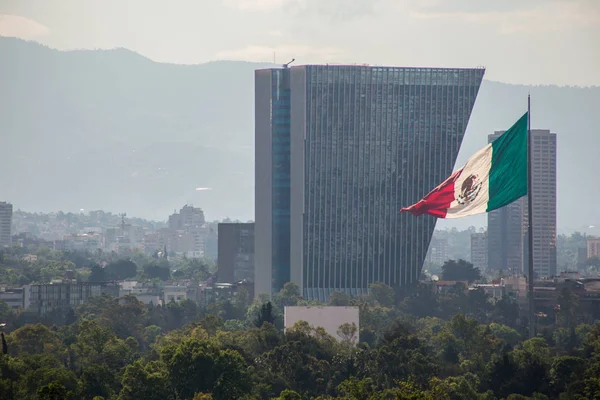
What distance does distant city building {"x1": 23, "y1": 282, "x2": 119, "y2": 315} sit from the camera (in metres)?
176

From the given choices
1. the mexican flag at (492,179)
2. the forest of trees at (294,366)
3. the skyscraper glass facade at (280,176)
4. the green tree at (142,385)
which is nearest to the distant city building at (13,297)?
the skyscraper glass facade at (280,176)

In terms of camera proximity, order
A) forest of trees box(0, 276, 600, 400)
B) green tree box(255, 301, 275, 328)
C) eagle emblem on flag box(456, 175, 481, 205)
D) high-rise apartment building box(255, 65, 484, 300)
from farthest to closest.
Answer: high-rise apartment building box(255, 65, 484, 300)
green tree box(255, 301, 275, 328)
forest of trees box(0, 276, 600, 400)
eagle emblem on flag box(456, 175, 481, 205)

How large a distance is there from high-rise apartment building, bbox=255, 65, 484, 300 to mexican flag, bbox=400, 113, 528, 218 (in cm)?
12359

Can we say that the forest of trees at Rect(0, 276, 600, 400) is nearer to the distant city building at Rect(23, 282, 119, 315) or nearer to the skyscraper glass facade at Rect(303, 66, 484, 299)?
the distant city building at Rect(23, 282, 119, 315)

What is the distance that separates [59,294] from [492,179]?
13246cm

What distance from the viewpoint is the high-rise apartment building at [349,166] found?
17875 centimetres

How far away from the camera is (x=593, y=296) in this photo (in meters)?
156

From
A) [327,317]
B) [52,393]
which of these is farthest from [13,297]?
[52,393]

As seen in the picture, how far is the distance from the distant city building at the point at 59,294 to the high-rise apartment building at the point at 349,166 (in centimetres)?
2088

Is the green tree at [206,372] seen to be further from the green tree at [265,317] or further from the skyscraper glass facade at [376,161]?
the skyscraper glass facade at [376,161]

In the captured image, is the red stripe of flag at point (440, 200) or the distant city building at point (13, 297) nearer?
the red stripe of flag at point (440, 200)

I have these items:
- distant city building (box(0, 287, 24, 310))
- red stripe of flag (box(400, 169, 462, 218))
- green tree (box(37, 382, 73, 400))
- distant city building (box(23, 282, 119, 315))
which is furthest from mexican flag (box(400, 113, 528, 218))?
distant city building (box(0, 287, 24, 310))

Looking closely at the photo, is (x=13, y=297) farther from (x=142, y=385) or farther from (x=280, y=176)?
(x=142, y=385)

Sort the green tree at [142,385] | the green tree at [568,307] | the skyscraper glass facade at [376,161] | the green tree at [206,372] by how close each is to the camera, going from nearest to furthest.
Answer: the green tree at [142,385] < the green tree at [206,372] < the green tree at [568,307] < the skyscraper glass facade at [376,161]
